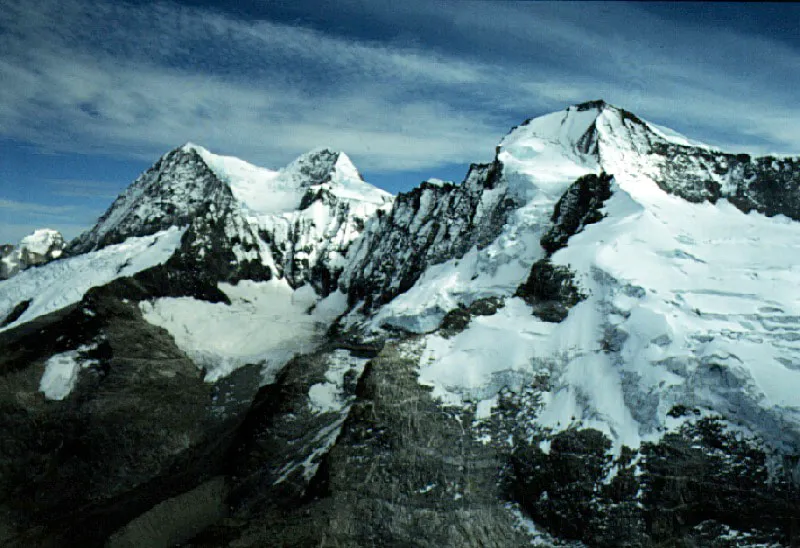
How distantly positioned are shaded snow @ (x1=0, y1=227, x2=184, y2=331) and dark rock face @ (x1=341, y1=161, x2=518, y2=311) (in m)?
49.4

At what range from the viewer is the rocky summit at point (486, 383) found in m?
54.4

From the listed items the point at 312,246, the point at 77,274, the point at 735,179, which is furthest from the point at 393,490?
the point at 312,246

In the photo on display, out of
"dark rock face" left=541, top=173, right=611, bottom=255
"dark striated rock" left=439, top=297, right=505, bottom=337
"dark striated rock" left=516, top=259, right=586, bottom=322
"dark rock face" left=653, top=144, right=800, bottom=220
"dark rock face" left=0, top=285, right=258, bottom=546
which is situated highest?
"dark rock face" left=653, top=144, right=800, bottom=220

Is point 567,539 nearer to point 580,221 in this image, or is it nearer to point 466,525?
point 466,525

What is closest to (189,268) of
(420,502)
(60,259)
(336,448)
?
(60,259)

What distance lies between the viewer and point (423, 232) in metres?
146

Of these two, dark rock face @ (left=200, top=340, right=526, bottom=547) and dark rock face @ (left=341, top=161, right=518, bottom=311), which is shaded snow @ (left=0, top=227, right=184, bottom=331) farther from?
dark rock face @ (left=200, top=340, right=526, bottom=547)

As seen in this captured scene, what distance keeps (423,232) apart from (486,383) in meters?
82.4

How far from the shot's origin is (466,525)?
54844 mm

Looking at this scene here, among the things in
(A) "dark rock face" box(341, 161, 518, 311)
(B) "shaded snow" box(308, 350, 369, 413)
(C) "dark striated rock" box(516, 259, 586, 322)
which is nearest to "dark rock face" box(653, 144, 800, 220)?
(A) "dark rock face" box(341, 161, 518, 311)

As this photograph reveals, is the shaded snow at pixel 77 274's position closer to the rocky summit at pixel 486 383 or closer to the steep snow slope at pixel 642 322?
the rocky summit at pixel 486 383

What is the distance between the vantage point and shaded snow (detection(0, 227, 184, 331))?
455ft

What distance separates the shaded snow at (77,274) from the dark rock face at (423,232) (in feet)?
162

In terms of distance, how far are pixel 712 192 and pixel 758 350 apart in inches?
2193
